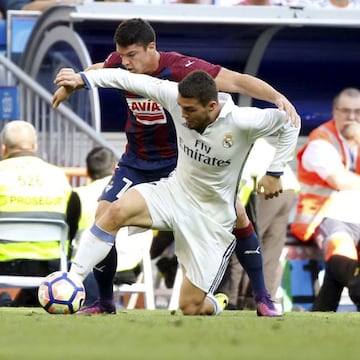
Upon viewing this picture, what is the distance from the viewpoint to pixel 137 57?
10.4 meters

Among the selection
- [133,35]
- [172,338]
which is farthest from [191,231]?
[172,338]

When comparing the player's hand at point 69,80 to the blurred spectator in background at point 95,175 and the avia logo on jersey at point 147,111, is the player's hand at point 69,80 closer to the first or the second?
the avia logo on jersey at point 147,111

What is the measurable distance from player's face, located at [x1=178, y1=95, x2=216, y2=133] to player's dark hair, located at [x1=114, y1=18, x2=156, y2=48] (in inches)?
27.7

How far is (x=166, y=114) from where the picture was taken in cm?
1062

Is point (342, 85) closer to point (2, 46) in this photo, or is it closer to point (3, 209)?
point (2, 46)

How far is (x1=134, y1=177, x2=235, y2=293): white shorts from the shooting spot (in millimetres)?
10344

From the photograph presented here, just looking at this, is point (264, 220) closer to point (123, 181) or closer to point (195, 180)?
point (123, 181)

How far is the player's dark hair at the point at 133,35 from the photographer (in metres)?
10.3

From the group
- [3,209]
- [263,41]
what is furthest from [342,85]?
[3,209]

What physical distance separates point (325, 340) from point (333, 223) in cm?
661

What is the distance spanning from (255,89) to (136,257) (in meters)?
3.98

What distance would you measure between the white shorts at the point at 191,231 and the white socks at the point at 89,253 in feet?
1.31

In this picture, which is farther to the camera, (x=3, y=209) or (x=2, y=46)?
(x=2, y=46)

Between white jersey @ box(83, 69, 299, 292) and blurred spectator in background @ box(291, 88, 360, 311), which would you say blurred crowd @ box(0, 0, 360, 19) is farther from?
white jersey @ box(83, 69, 299, 292)
